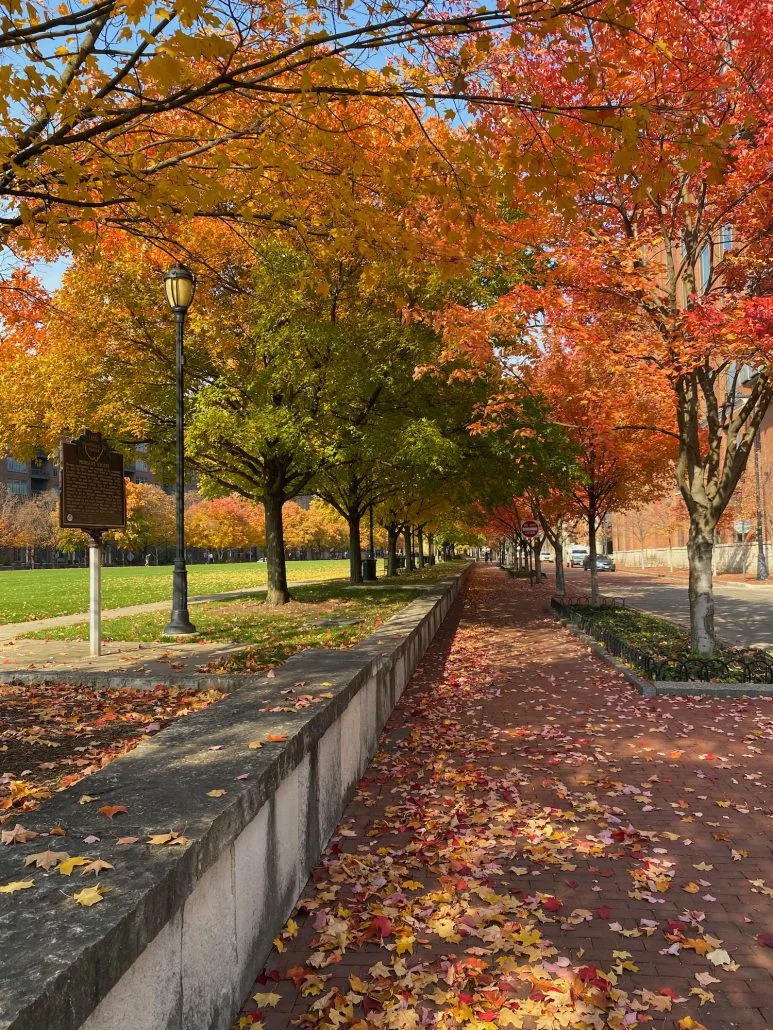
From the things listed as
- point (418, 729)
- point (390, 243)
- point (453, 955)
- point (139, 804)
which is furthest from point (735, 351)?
point (139, 804)

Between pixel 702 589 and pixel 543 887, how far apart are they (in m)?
7.99

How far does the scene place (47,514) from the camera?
75000mm

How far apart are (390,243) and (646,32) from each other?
4.48 metres

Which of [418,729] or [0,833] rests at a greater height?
[0,833]

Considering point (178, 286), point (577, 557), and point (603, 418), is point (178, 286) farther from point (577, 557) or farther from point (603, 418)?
point (577, 557)

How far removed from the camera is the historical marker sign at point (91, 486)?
9.62 m

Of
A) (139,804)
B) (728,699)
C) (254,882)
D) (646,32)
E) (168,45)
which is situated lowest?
(728,699)

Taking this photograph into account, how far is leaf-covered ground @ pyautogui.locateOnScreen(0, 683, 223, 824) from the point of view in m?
4.75

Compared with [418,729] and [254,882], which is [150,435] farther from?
[254,882]

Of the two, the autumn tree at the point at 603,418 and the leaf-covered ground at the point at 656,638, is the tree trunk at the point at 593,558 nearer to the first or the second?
the autumn tree at the point at 603,418

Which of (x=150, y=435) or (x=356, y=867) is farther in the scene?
(x=150, y=435)

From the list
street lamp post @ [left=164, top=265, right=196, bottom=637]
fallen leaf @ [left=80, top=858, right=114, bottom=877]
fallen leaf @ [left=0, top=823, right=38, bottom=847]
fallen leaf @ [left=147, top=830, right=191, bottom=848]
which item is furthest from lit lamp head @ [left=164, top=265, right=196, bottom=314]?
fallen leaf @ [left=80, top=858, right=114, bottom=877]

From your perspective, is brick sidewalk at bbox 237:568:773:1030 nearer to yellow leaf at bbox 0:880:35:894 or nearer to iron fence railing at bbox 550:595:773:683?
yellow leaf at bbox 0:880:35:894

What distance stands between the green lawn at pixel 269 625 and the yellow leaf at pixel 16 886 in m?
6.47
